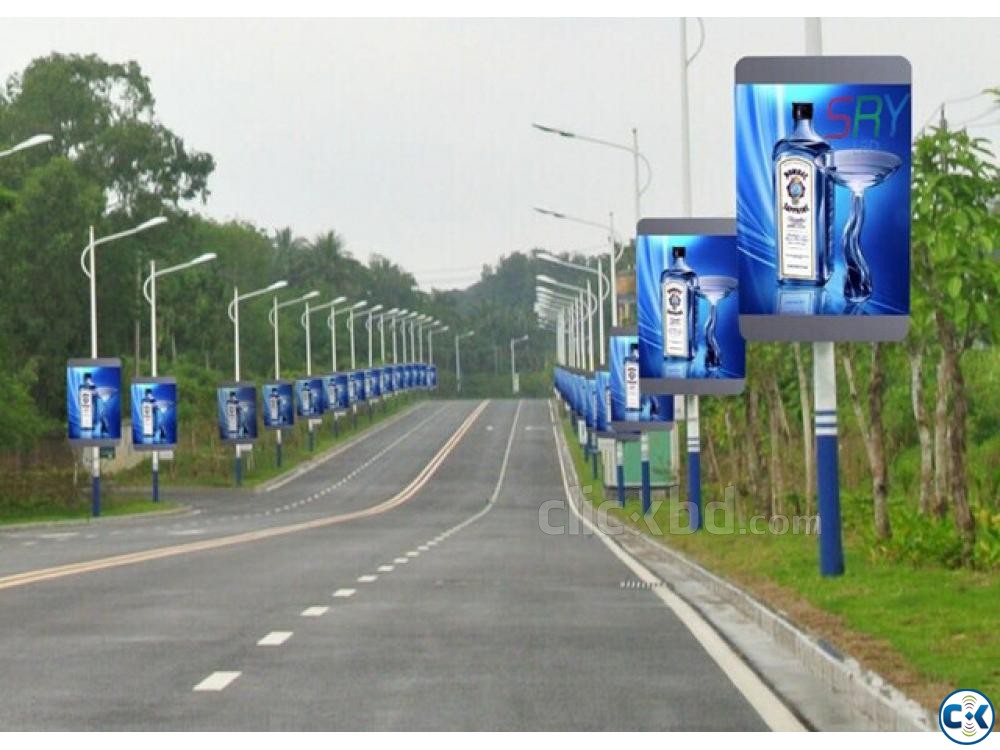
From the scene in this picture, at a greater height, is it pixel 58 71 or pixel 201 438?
pixel 58 71

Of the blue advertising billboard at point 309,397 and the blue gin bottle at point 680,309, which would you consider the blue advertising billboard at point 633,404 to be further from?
the blue advertising billboard at point 309,397

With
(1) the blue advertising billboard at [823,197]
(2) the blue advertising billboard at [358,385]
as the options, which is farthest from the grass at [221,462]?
(1) the blue advertising billboard at [823,197]

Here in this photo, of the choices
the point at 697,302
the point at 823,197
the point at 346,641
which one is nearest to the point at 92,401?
the point at 697,302

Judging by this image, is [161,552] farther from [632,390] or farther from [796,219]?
[632,390]

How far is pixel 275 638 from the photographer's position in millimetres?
18922

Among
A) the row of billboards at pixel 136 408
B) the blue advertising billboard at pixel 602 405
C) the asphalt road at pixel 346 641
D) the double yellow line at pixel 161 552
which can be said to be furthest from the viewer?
the blue advertising billboard at pixel 602 405

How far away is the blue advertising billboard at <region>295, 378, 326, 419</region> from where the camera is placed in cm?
12438

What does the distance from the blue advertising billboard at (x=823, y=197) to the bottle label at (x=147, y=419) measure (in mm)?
56686

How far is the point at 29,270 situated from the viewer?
11219cm

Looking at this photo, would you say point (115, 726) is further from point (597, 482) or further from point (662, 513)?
point (597, 482)

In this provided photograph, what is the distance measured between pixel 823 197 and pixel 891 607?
4406 mm

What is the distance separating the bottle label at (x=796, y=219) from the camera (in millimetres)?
22469

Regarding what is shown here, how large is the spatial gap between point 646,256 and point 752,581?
1519 centimetres

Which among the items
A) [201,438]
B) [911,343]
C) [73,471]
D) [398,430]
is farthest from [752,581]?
[398,430]
